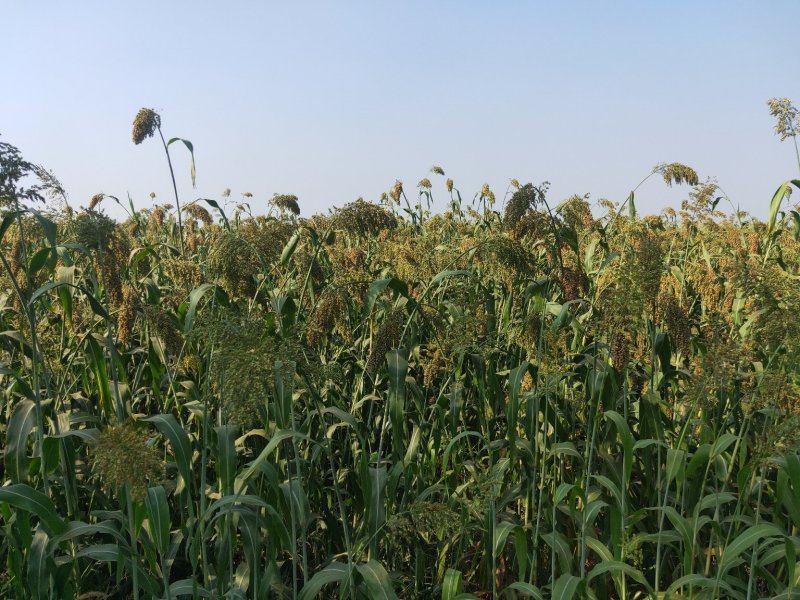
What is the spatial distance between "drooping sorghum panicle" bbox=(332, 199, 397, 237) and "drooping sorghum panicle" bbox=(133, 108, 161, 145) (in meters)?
1.15

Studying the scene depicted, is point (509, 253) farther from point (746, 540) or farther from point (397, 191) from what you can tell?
point (397, 191)

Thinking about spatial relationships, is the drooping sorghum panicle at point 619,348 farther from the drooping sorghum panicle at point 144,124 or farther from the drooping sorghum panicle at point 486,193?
the drooping sorghum panicle at point 486,193

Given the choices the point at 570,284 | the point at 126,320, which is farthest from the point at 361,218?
the point at 126,320

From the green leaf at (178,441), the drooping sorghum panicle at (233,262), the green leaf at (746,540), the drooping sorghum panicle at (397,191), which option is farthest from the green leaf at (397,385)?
the drooping sorghum panicle at (397,191)

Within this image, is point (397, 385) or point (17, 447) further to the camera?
point (397, 385)

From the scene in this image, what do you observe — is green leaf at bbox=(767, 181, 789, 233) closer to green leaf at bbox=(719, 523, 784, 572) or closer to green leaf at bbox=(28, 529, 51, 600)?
green leaf at bbox=(719, 523, 784, 572)

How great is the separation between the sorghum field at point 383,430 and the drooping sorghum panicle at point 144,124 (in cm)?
2

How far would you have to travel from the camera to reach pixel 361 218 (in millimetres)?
3604

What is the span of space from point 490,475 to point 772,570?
79.4 inches

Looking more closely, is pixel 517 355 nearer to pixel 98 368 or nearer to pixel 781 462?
pixel 781 462

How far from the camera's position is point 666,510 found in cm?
305

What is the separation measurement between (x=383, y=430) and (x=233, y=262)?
3.47 feet

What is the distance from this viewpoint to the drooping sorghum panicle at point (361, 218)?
141 inches

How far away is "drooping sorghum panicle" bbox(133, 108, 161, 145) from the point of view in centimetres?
405
